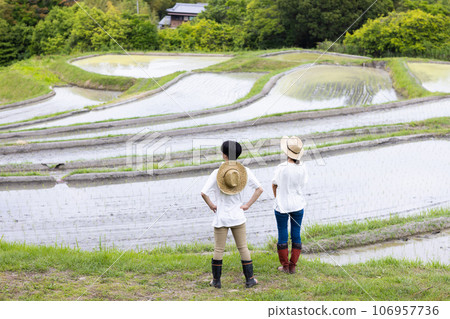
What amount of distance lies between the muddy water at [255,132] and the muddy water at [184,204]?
6.48 ft

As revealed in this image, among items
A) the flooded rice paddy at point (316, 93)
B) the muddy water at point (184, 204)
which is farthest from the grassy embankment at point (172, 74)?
the muddy water at point (184, 204)

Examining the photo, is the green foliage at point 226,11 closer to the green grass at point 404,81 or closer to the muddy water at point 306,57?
the muddy water at point 306,57

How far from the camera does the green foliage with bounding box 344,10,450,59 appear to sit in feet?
77.6

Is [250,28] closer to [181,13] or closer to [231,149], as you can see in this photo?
[181,13]

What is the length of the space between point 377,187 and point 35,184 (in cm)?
566

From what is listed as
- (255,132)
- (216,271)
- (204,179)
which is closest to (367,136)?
(255,132)

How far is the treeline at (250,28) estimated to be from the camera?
952 inches

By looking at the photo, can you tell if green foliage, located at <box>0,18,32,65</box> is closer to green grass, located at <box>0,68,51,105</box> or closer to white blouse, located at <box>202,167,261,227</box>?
green grass, located at <box>0,68,51,105</box>

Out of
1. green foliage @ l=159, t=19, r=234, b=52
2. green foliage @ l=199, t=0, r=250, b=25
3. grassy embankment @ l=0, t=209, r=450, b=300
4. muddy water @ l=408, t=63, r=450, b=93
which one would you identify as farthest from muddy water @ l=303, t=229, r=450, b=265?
green foliage @ l=199, t=0, r=250, b=25

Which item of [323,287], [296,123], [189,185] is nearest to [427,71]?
[296,123]

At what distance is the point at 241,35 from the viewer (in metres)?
31.9

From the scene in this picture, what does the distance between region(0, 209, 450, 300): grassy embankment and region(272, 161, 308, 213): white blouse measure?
0.61 metres

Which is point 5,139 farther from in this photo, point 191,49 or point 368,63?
point 191,49

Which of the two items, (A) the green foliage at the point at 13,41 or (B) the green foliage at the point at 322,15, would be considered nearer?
(B) the green foliage at the point at 322,15
